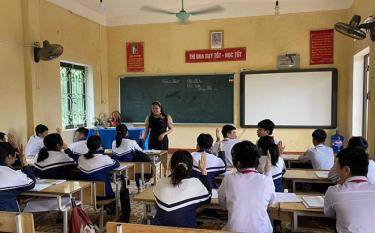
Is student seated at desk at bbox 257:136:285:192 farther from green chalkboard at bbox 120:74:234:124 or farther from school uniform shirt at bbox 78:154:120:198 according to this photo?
green chalkboard at bbox 120:74:234:124

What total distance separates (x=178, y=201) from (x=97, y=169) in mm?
1560

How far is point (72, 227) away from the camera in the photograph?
6.87 feet

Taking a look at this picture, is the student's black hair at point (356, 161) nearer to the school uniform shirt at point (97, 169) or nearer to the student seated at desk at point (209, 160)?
the student seated at desk at point (209, 160)

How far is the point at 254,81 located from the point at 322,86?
1302 millimetres

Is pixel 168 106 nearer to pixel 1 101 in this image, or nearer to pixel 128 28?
pixel 128 28

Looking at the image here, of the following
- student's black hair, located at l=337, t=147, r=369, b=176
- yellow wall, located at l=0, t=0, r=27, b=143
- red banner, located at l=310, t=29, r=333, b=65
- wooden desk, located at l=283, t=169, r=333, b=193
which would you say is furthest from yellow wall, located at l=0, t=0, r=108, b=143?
student's black hair, located at l=337, t=147, r=369, b=176

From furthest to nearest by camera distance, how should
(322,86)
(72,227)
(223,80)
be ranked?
(223,80)
(322,86)
(72,227)

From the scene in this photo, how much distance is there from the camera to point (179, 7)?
272 inches

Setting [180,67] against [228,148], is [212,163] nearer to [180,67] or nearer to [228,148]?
[228,148]

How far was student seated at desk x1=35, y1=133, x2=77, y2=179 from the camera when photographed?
3.25 m

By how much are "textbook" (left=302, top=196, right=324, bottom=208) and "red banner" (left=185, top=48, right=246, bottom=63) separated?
15.8 ft

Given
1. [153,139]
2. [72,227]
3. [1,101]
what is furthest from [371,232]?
[1,101]

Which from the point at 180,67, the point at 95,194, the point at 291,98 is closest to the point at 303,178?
the point at 95,194

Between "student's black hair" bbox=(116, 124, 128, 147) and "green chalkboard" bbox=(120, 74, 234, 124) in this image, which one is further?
"green chalkboard" bbox=(120, 74, 234, 124)
